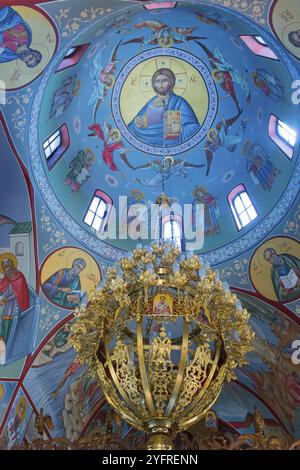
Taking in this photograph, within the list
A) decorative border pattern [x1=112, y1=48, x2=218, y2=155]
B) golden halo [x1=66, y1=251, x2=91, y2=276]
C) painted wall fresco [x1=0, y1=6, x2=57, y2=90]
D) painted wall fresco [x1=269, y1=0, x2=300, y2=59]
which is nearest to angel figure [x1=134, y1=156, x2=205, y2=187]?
decorative border pattern [x1=112, y1=48, x2=218, y2=155]

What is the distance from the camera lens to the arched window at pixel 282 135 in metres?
14.9

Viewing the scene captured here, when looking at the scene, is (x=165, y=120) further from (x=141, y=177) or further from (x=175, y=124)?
(x=141, y=177)

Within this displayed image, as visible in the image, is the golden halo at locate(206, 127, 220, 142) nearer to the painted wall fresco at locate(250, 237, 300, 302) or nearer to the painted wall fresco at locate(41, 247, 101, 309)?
the painted wall fresco at locate(250, 237, 300, 302)

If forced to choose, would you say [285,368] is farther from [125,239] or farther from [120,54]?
[120,54]

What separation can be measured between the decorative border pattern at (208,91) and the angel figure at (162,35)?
263 mm

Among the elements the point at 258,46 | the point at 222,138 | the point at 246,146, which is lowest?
the point at 246,146

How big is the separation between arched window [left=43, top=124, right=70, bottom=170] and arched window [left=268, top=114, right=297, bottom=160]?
4.21 m

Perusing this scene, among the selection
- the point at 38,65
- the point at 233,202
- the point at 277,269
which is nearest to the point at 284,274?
the point at 277,269

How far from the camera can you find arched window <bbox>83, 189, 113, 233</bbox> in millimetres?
16009

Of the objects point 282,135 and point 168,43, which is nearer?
point 282,135

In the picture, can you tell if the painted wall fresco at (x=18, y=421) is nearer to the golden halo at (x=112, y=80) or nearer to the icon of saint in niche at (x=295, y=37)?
the golden halo at (x=112, y=80)

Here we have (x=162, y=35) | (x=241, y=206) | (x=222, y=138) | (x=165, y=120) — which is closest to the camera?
(x=162, y=35)

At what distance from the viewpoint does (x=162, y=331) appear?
10312 mm

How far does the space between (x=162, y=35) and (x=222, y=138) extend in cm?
264
